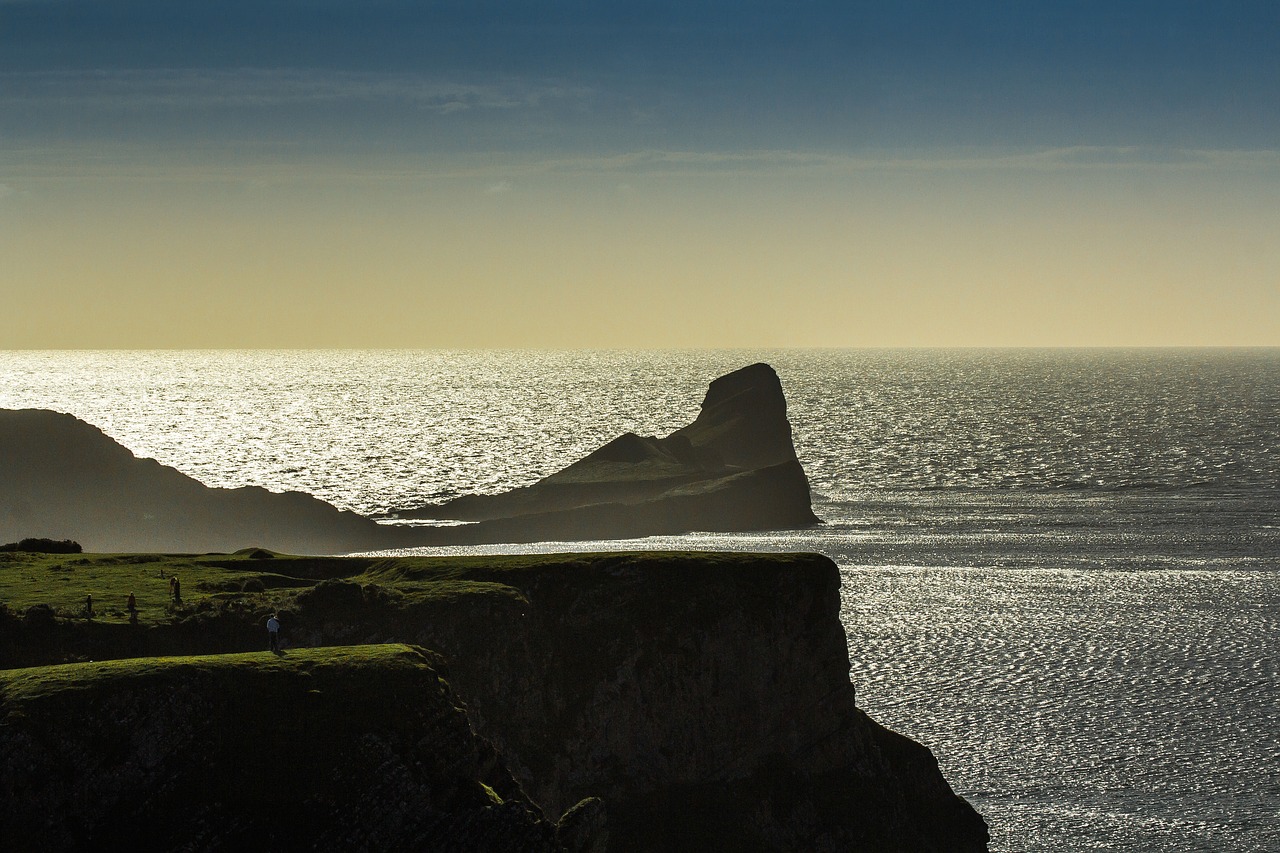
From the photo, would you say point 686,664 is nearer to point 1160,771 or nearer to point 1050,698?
point 1160,771

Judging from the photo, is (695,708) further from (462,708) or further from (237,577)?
(237,577)

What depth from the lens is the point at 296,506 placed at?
13500 centimetres

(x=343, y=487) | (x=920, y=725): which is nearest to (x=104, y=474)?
(x=343, y=487)

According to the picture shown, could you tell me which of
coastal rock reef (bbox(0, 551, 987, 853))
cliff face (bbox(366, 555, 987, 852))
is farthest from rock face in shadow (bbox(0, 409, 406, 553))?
cliff face (bbox(366, 555, 987, 852))

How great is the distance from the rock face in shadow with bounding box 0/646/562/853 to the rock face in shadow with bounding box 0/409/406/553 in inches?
3872

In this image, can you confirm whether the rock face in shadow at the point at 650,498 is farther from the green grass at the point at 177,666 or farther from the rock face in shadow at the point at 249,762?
the rock face in shadow at the point at 249,762

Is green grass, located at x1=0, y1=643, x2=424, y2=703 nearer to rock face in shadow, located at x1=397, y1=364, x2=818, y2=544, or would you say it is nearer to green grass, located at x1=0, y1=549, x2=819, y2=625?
green grass, located at x1=0, y1=549, x2=819, y2=625

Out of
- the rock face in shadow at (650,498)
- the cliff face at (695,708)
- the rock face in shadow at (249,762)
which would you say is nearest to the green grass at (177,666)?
the rock face in shadow at (249,762)

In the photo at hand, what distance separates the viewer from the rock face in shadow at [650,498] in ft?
453

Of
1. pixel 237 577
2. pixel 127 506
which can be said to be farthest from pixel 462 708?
pixel 127 506

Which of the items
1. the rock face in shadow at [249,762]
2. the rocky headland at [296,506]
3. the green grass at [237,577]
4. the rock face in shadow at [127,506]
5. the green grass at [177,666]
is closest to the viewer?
the rock face in shadow at [249,762]

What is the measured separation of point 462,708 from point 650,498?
4303 inches

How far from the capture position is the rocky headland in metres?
128

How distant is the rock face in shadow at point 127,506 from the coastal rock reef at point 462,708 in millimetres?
76388
